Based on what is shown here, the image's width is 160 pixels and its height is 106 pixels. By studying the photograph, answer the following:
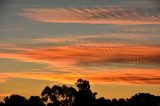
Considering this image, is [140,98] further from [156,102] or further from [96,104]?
[96,104]

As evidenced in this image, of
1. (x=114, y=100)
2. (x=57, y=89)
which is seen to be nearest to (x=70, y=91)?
(x=57, y=89)

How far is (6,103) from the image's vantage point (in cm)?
4109

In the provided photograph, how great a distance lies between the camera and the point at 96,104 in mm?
39531

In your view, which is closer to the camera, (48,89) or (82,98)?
(82,98)

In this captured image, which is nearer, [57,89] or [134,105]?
[134,105]

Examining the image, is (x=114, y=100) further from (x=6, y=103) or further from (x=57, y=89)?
(x=6, y=103)

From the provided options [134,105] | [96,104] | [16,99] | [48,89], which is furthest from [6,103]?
[134,105]

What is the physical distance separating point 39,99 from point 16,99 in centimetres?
299

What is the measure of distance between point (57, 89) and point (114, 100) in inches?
213

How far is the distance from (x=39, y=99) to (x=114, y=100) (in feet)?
21.1

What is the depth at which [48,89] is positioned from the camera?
146 feet

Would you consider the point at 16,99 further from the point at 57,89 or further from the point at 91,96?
the point at 91,96

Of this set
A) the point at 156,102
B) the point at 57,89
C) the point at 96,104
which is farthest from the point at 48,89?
the point at 156,102

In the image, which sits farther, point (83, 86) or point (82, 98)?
point (83, 86)
